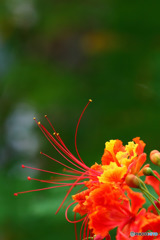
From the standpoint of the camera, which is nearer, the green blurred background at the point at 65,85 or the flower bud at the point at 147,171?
the flower bud at the point at 147,171

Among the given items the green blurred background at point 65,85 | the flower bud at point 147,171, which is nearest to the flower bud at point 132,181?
the flower bud at point 147,171

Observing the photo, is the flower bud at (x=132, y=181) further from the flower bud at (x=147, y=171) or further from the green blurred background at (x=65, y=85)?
the green blurred background at (x=65, y=85)

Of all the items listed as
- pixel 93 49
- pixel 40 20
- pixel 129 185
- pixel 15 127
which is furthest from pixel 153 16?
pixel 129 185

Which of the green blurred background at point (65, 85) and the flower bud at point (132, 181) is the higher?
the flower bud at point (132, 181)

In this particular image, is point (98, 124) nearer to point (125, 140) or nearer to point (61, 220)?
point (125, 140)

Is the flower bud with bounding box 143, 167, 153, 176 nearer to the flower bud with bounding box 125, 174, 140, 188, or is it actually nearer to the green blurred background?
the flower bud with bounding box 125, 174, 140, 188
